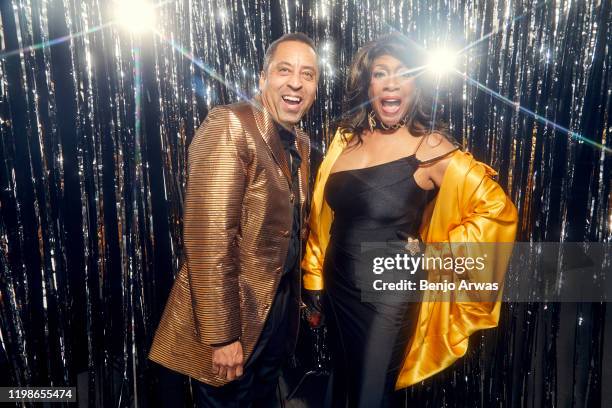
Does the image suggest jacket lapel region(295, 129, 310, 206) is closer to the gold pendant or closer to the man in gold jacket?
the man in gold jacket

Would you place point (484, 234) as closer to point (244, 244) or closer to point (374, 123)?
point (374, 123)

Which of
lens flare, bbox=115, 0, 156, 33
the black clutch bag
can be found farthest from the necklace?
the black clutch bag

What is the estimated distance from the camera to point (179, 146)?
1.73m

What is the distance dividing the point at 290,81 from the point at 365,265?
0.69 metres

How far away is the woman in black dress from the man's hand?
482 millimetres

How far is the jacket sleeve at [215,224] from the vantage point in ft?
3.29

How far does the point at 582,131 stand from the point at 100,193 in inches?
86.2

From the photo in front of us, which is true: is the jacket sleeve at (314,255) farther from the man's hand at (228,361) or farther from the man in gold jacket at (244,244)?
the man's hand at (228,361)

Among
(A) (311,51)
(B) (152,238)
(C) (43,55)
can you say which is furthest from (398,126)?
(C) (43,55)

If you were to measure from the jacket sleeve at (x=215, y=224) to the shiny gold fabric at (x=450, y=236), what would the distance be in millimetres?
578

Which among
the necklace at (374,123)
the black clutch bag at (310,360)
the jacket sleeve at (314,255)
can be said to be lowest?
the black clutch bag at (310,360)

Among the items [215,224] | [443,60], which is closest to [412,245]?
[215,224]

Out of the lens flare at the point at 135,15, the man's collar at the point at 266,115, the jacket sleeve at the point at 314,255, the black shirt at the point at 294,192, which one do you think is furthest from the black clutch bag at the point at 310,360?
the lens flare at the point at 135,15

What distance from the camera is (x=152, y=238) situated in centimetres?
177
